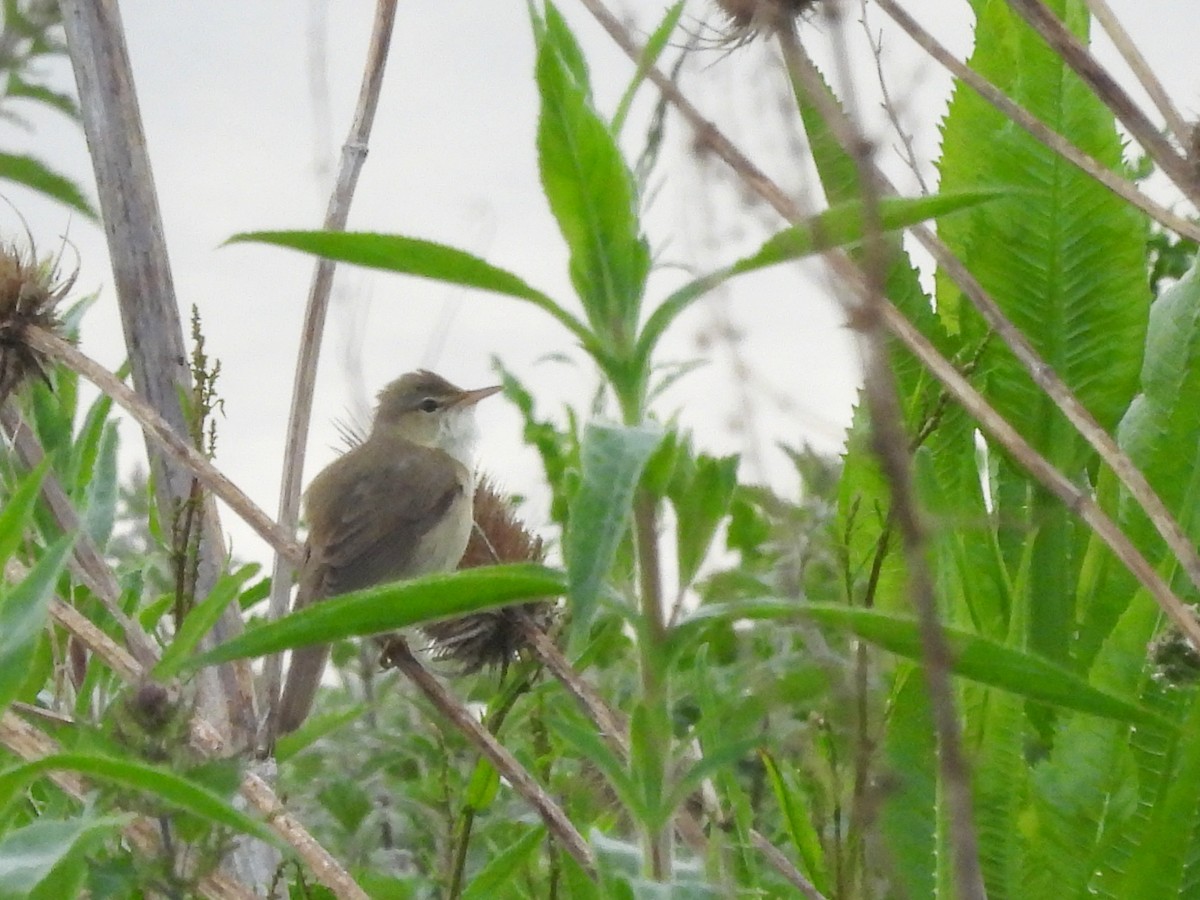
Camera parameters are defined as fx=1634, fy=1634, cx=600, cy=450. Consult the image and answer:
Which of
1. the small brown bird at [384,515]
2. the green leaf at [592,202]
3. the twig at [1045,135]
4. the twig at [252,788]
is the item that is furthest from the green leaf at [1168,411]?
the small brown bird at [384,515]

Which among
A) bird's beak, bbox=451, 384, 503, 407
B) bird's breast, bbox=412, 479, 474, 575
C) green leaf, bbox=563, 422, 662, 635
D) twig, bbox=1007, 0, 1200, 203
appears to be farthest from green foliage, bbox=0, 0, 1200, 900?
bird's beak, bbox=451, 384, 503, 407

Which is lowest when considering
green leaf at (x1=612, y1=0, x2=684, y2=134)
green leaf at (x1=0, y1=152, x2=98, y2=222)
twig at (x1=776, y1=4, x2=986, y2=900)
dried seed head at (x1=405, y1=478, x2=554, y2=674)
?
twig at (x1=776, y1=4, x2=986, y2=900)

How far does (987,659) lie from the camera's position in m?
1.04

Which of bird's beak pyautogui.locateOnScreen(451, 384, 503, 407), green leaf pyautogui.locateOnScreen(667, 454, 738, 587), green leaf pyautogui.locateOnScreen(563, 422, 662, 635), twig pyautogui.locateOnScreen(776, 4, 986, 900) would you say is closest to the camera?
twig pyautogui.locateOnScreen(776, 4, 986, 900)

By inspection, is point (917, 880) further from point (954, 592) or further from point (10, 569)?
point (10, 569)

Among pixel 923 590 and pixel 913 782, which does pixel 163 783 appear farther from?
pixel 913 782

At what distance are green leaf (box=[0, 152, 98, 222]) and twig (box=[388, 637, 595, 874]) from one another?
32.1 inches

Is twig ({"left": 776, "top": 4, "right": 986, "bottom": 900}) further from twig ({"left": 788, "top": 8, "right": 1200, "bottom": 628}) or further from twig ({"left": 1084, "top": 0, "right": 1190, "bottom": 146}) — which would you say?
twig ({"left": 1084, "top": 0, "right": 1190, "bottom": 146})

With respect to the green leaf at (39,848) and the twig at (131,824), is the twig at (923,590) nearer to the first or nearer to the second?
the green leaf at (39,848)

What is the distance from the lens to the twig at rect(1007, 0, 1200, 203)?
1.30 metres

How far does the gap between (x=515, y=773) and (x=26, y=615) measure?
0.53m

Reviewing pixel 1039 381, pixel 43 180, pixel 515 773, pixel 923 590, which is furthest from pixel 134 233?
pixel 923 590

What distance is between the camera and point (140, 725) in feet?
4.23

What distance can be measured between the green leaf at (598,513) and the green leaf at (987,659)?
170 millimetres
